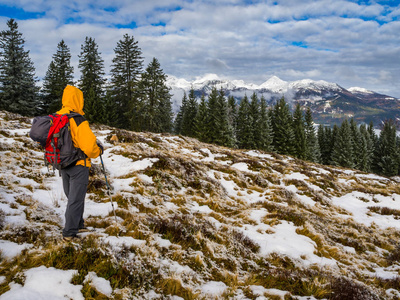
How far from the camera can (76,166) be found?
3.93 m

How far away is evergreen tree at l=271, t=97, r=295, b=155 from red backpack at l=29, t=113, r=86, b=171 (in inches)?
2015

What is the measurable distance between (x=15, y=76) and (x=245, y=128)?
1635 inches

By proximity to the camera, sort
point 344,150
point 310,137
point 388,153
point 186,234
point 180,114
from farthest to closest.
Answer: point 388,153 → point 180,114 → point 344,150 → point 310,137 → point 186,234

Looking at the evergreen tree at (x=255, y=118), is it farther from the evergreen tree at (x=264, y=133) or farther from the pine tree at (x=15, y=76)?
the pine tree at (x=15, y=76)

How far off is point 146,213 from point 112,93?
3943cm

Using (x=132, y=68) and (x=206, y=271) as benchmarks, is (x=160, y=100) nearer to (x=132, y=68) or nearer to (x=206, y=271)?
(x=132, y=68)

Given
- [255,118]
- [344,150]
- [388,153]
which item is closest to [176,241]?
[255,118]

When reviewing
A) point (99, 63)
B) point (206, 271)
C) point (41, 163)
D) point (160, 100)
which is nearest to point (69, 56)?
point (99, 63)

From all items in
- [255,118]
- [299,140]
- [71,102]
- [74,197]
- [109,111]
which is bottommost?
[299,140]

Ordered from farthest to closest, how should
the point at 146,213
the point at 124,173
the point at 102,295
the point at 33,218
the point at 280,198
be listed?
the point at 280,198
the point at 124,173
the point at 146,213
the point at 33,218
the point at 102,295

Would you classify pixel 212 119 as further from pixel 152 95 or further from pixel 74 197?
pixel 74 197

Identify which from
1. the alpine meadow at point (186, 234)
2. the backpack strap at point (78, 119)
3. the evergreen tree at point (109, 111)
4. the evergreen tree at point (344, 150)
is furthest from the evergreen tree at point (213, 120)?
the backpack strap at point (78, 119)

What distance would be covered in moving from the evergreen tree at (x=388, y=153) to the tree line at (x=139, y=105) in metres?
11.7

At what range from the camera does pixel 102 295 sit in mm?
2951
